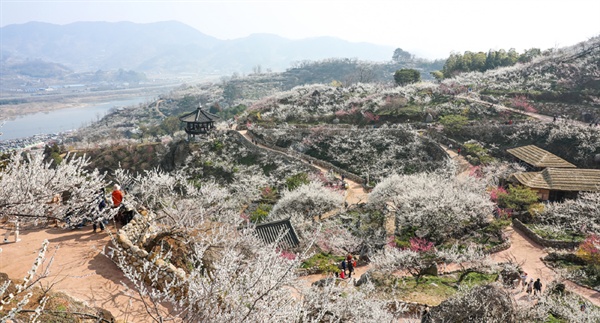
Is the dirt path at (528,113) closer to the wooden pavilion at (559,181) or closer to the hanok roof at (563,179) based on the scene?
the wooden pavilion at (559,181)

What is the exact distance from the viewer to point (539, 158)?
2803 cm

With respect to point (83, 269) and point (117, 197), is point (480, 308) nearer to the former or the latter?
point (83, 269)

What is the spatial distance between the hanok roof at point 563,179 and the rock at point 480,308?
16.9 metres

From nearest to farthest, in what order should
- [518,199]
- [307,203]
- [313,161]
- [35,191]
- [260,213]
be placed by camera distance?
[35,191] < [518,199] < [307,203] < [260,213] < [313,161]

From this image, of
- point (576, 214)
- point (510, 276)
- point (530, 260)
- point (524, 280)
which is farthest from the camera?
point (576, 214)

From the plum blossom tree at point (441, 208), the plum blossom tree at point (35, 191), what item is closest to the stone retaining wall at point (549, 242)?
the plum blossom tree at point (441, 208)

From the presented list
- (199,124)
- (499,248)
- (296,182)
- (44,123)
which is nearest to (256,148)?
(199,124)

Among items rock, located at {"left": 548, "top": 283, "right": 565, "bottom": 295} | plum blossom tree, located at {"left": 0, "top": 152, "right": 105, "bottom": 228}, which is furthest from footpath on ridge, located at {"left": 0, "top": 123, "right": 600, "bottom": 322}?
plum blossom tree, located at {"left": 0, "top": 152, "right": 105, "bottom": 228}

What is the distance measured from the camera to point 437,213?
20656 millimetres

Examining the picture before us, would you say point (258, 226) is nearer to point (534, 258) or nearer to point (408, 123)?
point (534, 258)

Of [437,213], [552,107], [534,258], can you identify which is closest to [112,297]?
[437,213]

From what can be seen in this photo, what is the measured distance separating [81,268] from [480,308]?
11845 mm

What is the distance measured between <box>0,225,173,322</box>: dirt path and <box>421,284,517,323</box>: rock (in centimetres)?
842

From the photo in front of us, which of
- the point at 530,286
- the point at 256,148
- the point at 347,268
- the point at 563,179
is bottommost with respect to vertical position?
the point at 347,268
